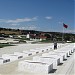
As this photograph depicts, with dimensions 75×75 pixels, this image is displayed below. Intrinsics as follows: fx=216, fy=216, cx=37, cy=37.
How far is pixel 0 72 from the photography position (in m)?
12.1

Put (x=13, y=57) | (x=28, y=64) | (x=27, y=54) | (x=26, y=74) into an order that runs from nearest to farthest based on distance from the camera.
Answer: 1. (x=26, y=74)
2. (x=28, y=64)
3. (x=13, y=57)
4. (x=27, y=54)

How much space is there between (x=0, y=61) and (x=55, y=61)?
13.4 ft

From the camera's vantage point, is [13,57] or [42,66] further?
[13,57]

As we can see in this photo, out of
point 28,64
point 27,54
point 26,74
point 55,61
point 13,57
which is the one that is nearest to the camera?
point 26,74

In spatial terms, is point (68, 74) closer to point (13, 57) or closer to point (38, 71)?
point (38, 71)

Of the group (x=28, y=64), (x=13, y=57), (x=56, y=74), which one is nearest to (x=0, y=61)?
(x=13, y=57)

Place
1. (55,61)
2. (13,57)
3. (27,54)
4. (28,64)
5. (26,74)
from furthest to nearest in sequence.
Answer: (27,54)
(13,57)
(55,61)
(28,64)
(26,74)

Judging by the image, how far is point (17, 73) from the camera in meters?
11.9

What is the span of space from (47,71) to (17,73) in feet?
5.54

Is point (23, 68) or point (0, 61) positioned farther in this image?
point (0, 61)

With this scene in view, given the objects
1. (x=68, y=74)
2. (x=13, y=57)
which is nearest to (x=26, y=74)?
(x=68, y=74)

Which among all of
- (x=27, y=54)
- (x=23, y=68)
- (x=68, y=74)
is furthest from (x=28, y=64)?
(x=27, y=54)

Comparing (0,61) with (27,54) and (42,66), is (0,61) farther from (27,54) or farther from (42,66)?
(27,54)

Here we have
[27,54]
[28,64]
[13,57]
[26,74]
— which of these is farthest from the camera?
[27,54]
